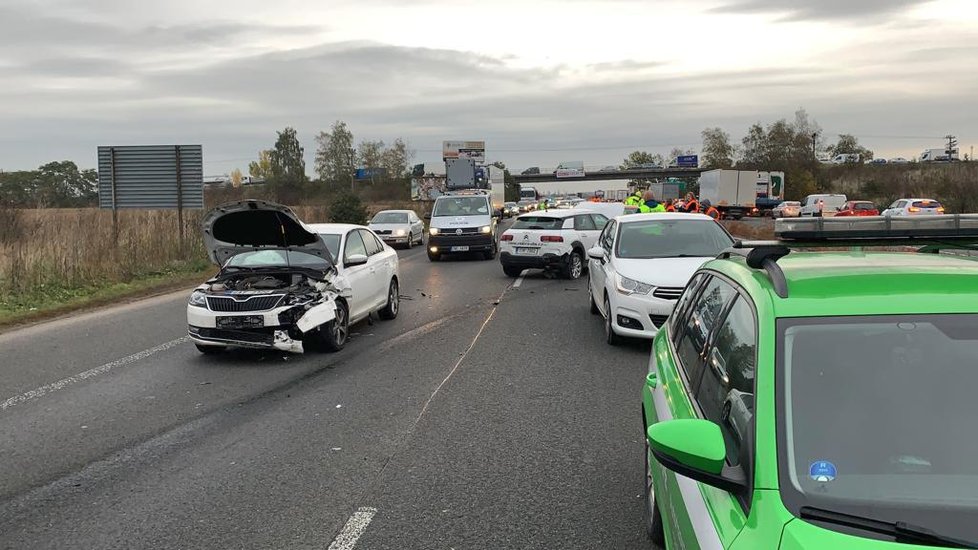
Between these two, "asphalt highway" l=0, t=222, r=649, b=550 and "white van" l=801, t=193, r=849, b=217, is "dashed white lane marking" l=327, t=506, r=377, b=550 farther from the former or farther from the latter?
"white van" l=801, t=193, r=849, b=217

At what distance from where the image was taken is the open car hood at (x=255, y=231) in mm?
9602

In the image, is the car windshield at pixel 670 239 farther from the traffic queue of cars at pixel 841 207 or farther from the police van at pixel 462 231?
the traffic queue of cars at pixel 841 207

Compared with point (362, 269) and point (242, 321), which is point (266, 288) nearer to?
point (242, 321)

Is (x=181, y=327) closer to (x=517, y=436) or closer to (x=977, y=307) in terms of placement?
(x=517, y=436)

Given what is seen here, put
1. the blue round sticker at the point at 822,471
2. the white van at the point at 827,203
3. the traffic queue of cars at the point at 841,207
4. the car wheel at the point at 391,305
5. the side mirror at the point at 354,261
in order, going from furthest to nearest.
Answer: the white van at the point at 827,203
the traffic queue of cars at the point at 841,207
the car wheel at the point at 391,305
the side mirror at the point at 354,261
the blue round sticker at the point at 822,471

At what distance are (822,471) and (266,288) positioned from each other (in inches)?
308

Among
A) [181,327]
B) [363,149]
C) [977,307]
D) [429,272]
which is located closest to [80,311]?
[181,327]

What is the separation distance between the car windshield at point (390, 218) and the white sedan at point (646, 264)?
2045 centimetres

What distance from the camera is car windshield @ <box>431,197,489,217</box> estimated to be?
24109 millimetres

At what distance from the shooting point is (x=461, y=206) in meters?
24.4

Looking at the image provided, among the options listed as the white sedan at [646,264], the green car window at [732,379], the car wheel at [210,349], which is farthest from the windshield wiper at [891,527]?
the car wheel at [210,349]

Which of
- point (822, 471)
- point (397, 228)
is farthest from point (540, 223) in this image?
point (822, 471)

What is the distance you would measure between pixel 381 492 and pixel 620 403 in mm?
2767

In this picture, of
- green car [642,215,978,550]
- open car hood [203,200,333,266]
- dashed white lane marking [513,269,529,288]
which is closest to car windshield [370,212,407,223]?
dashed white lane marking [513,269,529,288]
